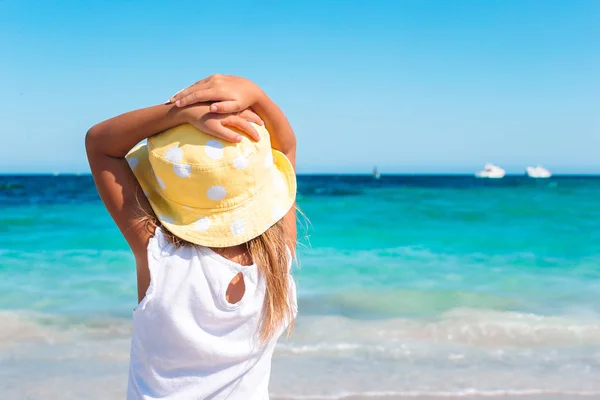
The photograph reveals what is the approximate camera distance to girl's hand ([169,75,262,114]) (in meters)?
1.08

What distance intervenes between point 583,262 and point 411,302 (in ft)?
12.8

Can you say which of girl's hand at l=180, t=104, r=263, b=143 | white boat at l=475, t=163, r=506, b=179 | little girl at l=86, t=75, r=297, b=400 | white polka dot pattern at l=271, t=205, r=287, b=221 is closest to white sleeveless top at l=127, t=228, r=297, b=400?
little girl at l=86, t=75, r=297, b=400

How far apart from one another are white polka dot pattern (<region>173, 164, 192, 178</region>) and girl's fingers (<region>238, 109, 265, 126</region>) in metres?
0.15

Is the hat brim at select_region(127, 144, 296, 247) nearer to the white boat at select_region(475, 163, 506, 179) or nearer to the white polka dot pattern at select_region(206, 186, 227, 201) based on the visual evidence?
the white polka dot pattern at select_region(206, 186, 227, 201)

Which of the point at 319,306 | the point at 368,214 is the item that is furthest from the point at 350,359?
the point at 368,214

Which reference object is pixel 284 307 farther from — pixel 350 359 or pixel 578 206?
pixel 578 206

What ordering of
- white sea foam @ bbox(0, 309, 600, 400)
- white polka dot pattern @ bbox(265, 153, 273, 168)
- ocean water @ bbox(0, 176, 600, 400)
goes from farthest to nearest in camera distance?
ocean water @ bbox(0, 176, 600, 400)
white sea foam @ bbox(0, 309, 600, 400)
white polka dot pattern @ bbox(265, 153, 273, 168)

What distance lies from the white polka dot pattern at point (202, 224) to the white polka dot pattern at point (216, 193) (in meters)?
0.04

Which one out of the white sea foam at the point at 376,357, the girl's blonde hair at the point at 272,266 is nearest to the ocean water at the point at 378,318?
the white sea foam at the point at 376,357

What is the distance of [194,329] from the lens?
115 cm

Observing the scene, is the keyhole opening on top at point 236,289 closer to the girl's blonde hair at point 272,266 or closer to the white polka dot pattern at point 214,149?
the girl's blonde hair at point 272,266

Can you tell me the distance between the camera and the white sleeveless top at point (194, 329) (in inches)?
44.0

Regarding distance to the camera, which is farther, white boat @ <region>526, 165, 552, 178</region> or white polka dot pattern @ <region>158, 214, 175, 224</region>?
white boat @ <region>526, 165, 552, 178</region>

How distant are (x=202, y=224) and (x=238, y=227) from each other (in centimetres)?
7
